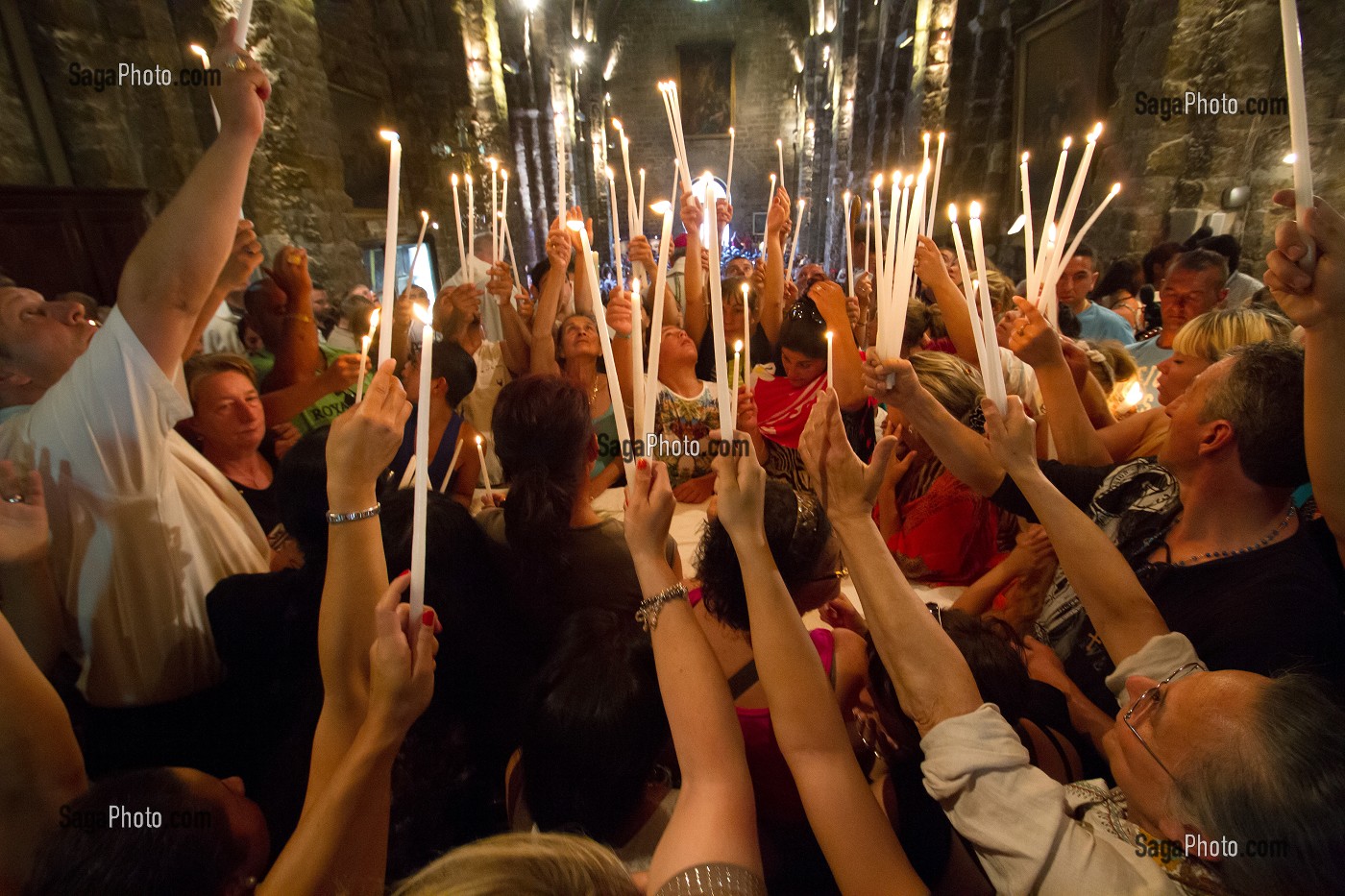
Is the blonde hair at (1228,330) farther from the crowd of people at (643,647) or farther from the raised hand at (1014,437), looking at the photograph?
the raised hand at (1014,437)

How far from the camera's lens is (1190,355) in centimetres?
180

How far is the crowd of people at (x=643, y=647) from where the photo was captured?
0.73 m

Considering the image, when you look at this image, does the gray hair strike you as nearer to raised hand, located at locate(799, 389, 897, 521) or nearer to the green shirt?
raised hand, located at locate(799, 389, 897, 521)

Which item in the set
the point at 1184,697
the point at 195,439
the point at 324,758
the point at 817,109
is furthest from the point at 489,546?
the point at 817,109

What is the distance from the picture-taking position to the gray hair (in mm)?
627

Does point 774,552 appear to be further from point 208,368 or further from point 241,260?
point 208,368

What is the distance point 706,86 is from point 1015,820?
23.3m

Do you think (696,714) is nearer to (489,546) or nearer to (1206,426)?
(489,546)

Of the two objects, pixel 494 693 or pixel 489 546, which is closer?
pixel 494 693

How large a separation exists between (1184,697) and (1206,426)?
2.13ft

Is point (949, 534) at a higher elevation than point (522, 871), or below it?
below

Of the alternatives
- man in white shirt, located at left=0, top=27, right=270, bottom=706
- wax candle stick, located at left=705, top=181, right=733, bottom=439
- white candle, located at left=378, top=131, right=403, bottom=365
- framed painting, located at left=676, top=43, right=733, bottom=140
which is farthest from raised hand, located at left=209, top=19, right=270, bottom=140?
framed painting, located at left=676, top=43, right=733, bottom=140

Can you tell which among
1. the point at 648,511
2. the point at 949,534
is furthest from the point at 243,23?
the point at 949,534

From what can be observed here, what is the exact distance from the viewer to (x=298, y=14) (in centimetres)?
530
